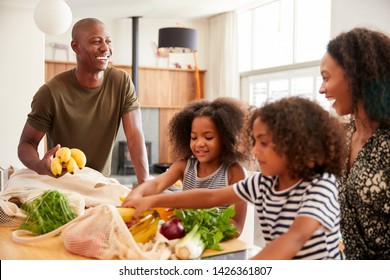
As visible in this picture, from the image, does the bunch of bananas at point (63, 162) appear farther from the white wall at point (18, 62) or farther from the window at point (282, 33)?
the window at point (282, 33)

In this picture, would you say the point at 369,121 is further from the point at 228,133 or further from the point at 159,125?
the point at 159,125

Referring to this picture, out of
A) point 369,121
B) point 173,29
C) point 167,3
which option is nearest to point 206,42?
point 167,3

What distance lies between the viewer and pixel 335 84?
2.56ft

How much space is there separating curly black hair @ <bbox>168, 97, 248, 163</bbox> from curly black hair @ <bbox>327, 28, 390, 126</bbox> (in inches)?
11.1

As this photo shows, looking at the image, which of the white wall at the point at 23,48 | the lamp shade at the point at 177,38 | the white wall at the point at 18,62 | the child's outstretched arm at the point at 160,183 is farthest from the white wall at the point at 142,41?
the child's outstretched arm at the point at 160,183

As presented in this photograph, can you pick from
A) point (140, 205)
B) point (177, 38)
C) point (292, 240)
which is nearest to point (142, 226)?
point (140, 205)

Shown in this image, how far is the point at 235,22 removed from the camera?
5473mm

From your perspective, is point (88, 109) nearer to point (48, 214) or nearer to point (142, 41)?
point (48, 214)

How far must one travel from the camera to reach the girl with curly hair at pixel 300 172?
633mm

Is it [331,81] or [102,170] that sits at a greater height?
[331,81]

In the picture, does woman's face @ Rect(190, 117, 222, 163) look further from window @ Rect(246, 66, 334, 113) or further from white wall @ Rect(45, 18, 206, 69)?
white wall @ Rect(45, 18, 206, 69)

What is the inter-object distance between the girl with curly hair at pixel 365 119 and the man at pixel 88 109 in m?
0.60

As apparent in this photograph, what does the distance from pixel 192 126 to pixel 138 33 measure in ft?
15.3

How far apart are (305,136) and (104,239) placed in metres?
0.34
